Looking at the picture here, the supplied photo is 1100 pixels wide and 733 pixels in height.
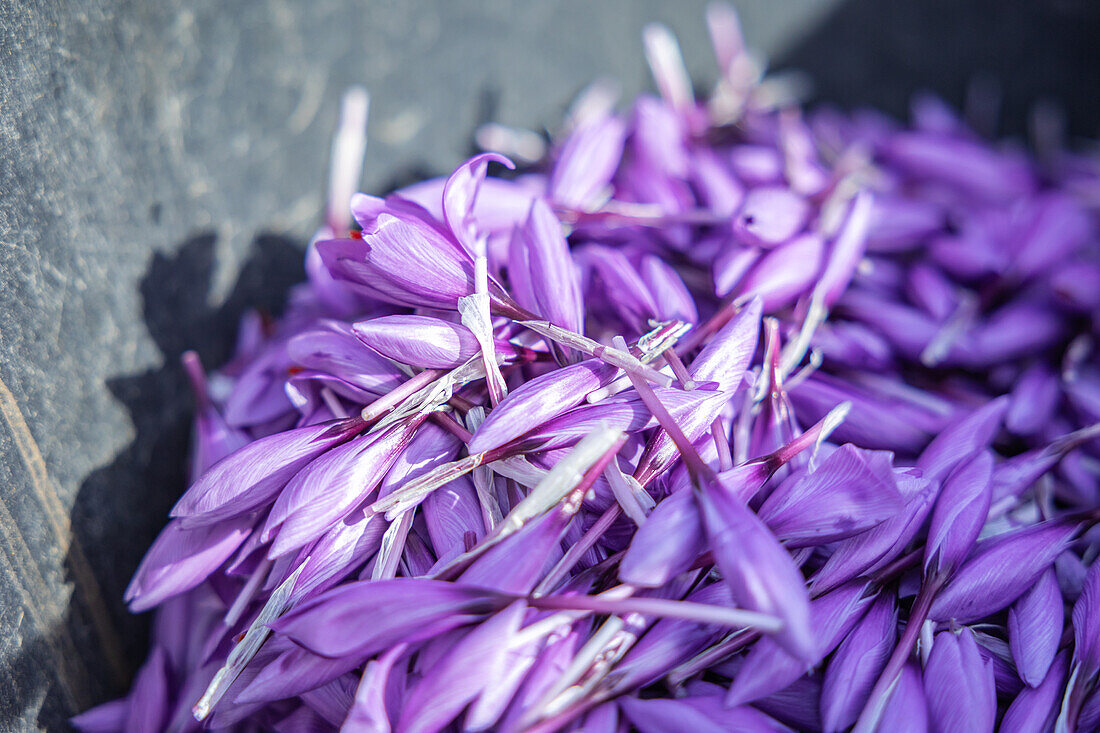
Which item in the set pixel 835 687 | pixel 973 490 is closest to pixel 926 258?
pixel 973 490

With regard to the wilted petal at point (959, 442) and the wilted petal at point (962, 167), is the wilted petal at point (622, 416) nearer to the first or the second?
the wilted petal at point (959, 442)

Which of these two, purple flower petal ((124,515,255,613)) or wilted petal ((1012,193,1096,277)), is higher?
purple flower petal ((124,515,255,613))

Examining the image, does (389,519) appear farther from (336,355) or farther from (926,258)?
(926,258)

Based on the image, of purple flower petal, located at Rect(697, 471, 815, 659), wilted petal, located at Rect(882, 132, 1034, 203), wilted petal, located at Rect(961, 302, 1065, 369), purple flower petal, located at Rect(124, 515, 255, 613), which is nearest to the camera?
purple flower petal, located at Rect(697, 471, 815, 659)

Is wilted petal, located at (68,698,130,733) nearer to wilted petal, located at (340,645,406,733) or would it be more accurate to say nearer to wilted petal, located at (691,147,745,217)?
wilted petal, located at (340,645,406,733)

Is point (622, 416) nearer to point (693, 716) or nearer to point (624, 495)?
point (624, 495)

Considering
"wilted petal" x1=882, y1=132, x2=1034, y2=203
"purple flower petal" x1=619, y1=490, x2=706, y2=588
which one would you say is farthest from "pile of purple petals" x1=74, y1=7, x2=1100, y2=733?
"wilted petal" x1=882, y1=132, x2=1034, y2=203

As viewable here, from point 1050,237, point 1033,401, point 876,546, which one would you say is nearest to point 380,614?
point 876,546
